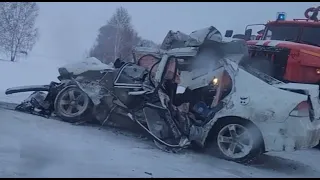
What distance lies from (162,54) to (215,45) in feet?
3.44

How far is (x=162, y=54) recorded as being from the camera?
21.7ft

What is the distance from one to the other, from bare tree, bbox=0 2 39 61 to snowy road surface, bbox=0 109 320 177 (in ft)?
102

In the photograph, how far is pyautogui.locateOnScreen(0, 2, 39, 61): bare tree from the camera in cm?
3481

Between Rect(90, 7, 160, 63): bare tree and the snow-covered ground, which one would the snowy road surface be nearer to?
the snow-covered ground

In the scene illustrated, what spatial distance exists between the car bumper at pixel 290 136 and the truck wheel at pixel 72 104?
10.7 ft

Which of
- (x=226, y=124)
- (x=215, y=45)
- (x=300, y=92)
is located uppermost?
(x=215, y=45)

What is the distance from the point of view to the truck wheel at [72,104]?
6707mm

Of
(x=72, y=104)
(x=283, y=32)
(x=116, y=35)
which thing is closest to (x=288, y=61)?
(x=283, y=32)

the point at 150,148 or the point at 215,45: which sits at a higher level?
the point at 215,45

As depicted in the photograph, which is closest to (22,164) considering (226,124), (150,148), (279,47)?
(150,148)

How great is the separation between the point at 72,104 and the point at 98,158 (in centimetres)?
221

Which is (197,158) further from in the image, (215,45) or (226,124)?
(215,45)

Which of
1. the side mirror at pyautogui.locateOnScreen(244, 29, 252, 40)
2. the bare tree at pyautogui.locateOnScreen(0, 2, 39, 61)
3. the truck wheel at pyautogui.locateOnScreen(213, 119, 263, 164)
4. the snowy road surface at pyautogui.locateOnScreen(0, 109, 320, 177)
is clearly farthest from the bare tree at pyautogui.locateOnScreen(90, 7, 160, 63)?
the truck wheel at pyautogui.locateOnScreen(213, 119, 263, 164)

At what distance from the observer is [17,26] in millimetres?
36000
